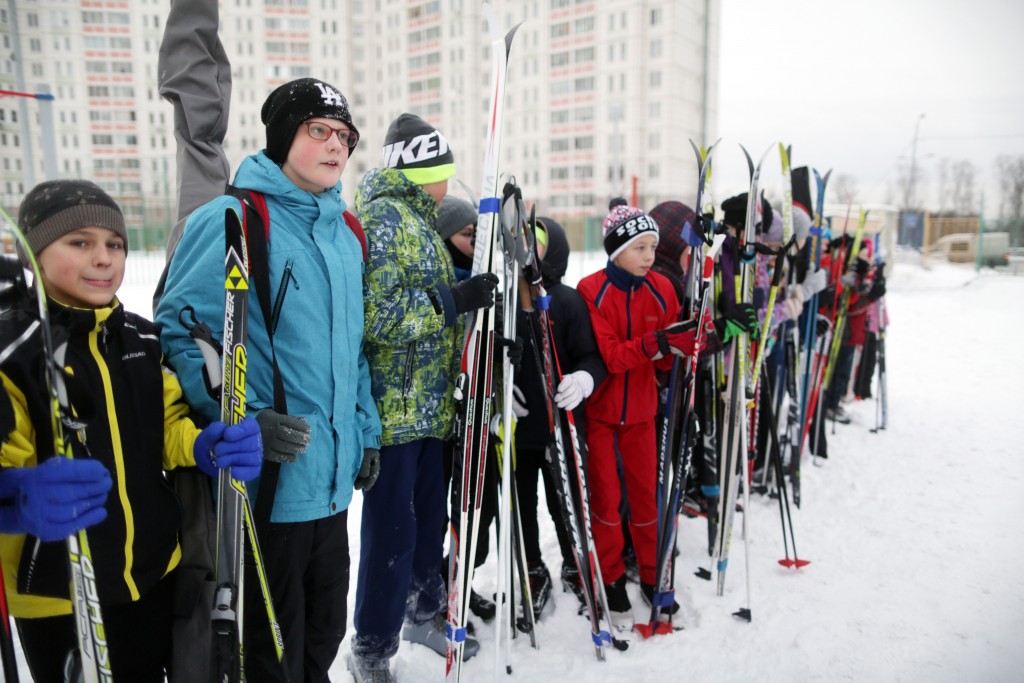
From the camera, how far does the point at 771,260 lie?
4.15 m

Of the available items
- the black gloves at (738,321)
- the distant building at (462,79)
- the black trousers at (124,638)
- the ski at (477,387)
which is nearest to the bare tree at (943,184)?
the distant building at (462,79)

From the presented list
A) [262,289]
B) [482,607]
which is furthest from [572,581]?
[262,289]

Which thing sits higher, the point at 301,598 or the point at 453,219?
the point at 453,219

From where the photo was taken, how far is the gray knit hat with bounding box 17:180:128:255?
1413 millimetres

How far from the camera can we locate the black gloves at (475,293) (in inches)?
83.3

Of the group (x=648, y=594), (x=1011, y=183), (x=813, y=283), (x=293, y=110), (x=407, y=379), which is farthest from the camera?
(x=1011, y=183)

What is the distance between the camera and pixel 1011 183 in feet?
77.0

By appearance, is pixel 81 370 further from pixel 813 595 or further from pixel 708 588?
pixel 813 595

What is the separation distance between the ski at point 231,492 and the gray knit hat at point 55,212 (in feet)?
1.03

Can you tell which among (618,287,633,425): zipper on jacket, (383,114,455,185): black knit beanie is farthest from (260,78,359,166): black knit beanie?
(618,287,633,425): zipper on jacket

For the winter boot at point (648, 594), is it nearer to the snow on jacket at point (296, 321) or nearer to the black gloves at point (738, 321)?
the black gloves at point (738, 321)

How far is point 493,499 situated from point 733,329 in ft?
4.74

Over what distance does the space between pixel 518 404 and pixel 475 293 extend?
77 centimetres

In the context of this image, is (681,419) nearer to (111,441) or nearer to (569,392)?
(569,392)
